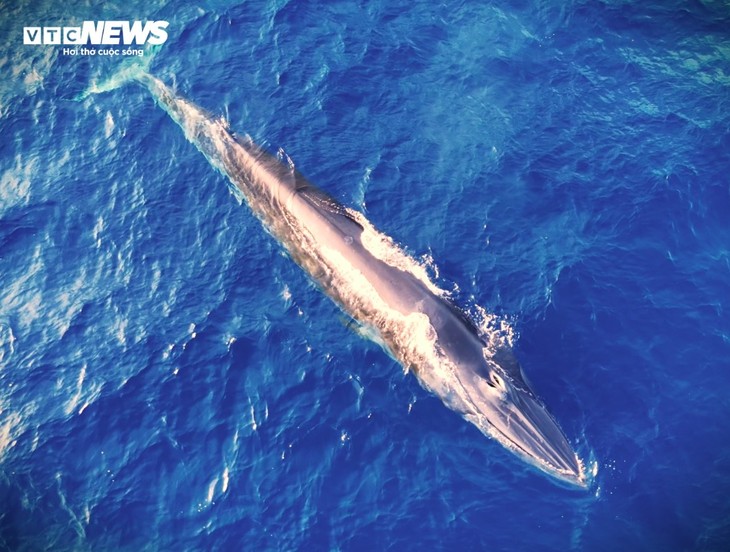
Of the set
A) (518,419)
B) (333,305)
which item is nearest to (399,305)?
(333,305)

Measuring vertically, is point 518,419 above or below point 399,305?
below

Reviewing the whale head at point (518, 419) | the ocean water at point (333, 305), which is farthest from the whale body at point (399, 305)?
the ocean water at point (333, 305)

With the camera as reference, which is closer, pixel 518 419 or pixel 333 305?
pixel 518 419

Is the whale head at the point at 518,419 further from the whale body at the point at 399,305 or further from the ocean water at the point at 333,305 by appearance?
the ocean water at the point at 333,305

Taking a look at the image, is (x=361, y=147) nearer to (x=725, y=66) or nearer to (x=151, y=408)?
(x=151, y=408)

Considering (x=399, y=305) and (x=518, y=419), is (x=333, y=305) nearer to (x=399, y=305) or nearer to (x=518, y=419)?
(x=399, y=305)

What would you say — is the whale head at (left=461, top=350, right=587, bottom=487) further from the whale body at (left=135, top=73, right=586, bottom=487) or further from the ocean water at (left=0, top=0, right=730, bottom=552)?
the ocean water at (left=0, top=0, right=730, bottom=552)

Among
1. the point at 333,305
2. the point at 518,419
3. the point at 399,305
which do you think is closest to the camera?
the point at 518,419
